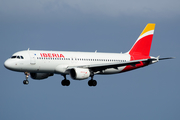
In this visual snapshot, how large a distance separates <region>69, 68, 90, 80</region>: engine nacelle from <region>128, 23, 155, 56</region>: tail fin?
13.8m

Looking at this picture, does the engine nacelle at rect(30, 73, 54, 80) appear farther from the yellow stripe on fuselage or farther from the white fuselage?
the yellow stripe on fuselage

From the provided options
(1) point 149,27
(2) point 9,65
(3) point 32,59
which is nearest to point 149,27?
(1) point 149,27

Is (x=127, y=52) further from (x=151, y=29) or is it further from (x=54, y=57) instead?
(x=54, y=57)

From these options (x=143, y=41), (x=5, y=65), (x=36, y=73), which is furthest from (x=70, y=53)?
(x=143, y=41)

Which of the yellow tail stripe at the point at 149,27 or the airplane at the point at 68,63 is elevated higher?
the yellow tail stripe at the point at 149,27

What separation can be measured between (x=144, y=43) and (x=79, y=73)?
714 inches

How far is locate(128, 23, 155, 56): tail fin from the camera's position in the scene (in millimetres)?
66875

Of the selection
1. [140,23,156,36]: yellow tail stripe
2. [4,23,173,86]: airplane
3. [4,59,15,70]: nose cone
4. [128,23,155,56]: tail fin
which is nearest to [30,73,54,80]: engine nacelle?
[4,23,173,86]: airplane

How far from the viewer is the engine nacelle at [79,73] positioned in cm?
5480

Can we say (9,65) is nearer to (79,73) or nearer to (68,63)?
(68,63)

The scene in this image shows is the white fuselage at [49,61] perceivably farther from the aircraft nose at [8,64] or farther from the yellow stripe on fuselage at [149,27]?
the yellow stripe on fuselage at [149,27]

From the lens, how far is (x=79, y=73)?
2160 inches

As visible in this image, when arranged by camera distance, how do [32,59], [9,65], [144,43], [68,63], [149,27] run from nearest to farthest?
[9,65] → [32,59] → [68,63] → [144,43] → [149,27]

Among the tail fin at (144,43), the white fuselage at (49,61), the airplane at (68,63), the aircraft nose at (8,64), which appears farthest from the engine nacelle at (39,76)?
the tail fin at (144,43)
